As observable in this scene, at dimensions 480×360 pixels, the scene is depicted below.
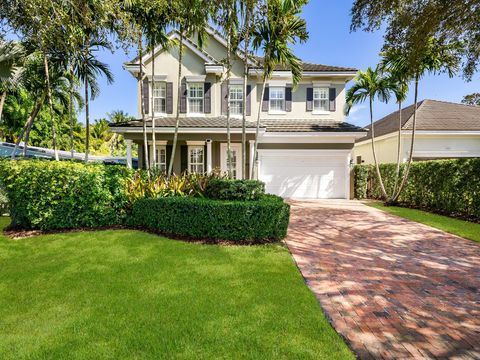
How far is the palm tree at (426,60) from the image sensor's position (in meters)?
8.66

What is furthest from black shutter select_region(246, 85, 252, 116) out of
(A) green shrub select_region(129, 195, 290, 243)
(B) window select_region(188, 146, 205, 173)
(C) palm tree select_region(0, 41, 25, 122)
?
(C) palm tree select_region(0, 41, 25, 122)

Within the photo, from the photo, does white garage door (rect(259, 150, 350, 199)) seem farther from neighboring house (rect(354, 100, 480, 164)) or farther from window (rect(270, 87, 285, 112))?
neighboring house (rect(354, 100, 480, 164))

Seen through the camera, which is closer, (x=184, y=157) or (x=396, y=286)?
(x=396, y=286)

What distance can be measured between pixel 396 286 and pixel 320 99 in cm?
1357

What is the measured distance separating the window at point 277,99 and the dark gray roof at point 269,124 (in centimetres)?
77

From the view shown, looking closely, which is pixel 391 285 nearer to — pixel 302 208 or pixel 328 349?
pixel 328 349

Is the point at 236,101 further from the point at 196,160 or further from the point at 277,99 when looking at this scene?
the point at 196,160

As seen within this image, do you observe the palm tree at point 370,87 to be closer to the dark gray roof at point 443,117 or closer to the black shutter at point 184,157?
the dark gray roof at point 443,117

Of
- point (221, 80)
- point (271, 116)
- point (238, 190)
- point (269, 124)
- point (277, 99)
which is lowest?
point (238, 190)

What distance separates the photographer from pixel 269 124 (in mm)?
15273

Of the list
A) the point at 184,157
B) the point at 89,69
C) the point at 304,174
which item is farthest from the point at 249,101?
the point at 89,69

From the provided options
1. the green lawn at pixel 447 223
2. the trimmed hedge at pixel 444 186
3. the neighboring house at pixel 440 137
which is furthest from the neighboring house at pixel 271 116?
the neighboring house at pixel 440 137

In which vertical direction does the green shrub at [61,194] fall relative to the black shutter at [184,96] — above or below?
below

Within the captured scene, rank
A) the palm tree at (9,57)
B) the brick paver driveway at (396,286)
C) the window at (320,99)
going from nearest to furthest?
1. the brick paver driveway at (396,286)
2. the palm tree at (9,57)
3. the window at (320,99)
